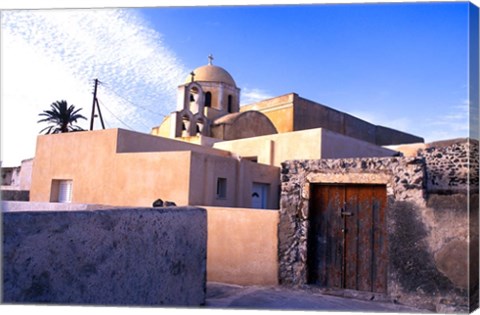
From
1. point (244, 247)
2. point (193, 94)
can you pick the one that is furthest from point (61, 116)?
point (244, 247)

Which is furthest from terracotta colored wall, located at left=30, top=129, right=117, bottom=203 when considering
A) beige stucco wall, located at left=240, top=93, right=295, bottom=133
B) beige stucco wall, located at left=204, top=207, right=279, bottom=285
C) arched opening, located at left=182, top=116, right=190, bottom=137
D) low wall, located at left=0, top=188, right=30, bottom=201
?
beige stucco wall, located at left=240, top=93, right=295, bottom=133

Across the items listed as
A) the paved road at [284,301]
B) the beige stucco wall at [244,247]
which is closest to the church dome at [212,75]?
the beige stucco wall at [244,247]

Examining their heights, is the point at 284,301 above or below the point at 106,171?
below

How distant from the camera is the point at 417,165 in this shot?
655 centimetres

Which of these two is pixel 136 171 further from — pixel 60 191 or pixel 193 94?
pixel 193 94

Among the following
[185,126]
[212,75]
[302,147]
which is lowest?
[302,147]

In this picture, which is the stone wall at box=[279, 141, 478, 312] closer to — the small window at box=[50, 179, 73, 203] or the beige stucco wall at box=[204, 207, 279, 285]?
the beige stucco wall at box=[204, 207, 279, 285]

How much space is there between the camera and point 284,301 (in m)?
6.32

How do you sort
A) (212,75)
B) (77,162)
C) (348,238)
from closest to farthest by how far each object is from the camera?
(348,238) < (77,162) < (212,75)

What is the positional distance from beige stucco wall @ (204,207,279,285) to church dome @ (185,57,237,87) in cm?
1961

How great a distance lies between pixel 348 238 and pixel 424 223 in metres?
1.28

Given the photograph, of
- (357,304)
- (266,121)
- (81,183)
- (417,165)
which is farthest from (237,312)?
(266,121)

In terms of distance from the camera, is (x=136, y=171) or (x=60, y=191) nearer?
(x=136, y=171)

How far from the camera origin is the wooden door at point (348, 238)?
22.5 feet
